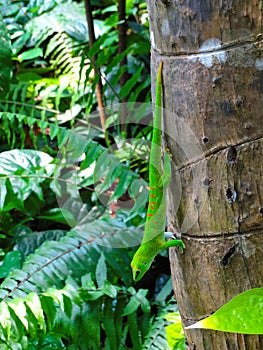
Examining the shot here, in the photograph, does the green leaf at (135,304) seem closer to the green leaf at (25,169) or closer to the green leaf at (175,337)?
the green leaf at (175,337)

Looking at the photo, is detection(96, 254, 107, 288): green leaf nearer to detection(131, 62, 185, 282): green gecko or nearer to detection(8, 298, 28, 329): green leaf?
detection(8, 298, 28, 329): green leaf

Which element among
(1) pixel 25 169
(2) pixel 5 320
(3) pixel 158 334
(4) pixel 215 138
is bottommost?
(3) pixel 158 334

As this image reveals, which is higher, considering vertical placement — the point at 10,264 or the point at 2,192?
the point at 2,192

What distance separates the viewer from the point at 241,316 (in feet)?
2.28

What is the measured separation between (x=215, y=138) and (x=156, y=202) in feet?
0.43

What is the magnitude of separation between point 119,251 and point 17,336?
1.89 ft

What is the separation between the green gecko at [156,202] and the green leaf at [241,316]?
0.11 metres

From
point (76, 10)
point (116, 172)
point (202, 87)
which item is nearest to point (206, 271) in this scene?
point (202, 87)

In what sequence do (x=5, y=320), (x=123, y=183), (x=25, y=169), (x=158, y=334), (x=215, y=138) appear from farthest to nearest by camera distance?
(x=25, y=169) < (x=123, y=183) < (x=158, y=334) < (x=5, y=320) < (x=215, y=138)

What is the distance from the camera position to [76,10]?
2.80 metres

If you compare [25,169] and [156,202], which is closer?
[156,202]

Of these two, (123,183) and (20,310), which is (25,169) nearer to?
(123,183)

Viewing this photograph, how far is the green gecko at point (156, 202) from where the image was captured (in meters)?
0.72

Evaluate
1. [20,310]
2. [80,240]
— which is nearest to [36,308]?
[20,310]
